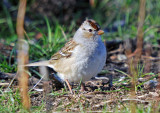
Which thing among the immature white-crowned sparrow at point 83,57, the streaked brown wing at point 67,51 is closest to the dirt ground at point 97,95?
the immature white-crowned sparrow at point 83,57

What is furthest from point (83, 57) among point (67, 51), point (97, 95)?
point (97, 95)

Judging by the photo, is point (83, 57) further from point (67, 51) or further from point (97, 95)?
point (97, 95)

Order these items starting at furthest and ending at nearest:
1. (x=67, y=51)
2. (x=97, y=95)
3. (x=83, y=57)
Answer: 1. (x=67, y=51)
2. (x=83, y=57)
3. (x=97, y=95)

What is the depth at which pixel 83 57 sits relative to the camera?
3.79m

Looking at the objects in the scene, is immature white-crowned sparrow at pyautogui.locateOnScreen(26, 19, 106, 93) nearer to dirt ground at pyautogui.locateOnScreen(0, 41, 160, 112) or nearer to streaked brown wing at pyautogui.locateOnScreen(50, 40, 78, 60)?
streaked brown wing at pyautogui.locateOnScreen(50, 40, 78, 60)

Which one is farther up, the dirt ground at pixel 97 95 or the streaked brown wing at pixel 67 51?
the streaked brown wing at pixel 67 51

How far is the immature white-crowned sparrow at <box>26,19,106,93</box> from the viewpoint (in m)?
3.75

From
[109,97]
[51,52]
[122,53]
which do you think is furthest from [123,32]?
[109,97]

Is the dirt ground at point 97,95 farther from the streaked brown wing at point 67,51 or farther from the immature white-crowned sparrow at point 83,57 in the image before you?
the streaked brown wing at point 67,51

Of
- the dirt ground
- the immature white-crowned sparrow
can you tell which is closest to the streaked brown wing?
the immature white-crowned sparrow

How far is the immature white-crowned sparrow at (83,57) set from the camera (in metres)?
3.75

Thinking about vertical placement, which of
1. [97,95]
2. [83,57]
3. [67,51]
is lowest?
[97,95]

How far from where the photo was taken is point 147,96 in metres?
3.50

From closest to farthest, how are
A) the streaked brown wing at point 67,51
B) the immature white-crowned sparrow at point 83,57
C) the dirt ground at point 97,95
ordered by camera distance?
the dirt ground at point 97,95
the immature white-crowned sparrow at point 83,57
the streaked brown wing at point 67,51
